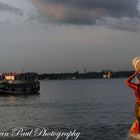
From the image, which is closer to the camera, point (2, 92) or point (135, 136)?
point (135, 136)

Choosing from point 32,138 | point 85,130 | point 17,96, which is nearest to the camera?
point 32,138

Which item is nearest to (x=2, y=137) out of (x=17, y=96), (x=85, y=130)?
(x=85, y=130)

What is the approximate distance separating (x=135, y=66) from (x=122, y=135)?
11.8 metres

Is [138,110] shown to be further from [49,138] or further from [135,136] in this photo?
[49,138]

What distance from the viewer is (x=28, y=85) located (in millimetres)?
108688

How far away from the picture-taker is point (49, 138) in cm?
2686

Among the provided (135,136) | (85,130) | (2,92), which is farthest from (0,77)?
(135,136)

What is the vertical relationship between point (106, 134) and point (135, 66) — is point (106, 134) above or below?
below

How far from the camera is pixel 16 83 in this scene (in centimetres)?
10231

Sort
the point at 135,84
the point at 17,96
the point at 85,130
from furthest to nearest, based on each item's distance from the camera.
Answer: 1. the point at 17,96
2. the point at 85,130
3. the point at 135,84

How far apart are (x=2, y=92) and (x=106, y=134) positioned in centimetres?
7596

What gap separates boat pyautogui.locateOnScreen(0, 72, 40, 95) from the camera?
10106cm

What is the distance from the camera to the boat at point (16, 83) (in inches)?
3979

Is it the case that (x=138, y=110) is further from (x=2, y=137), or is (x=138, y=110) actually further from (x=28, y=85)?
(x=28, y=85)
